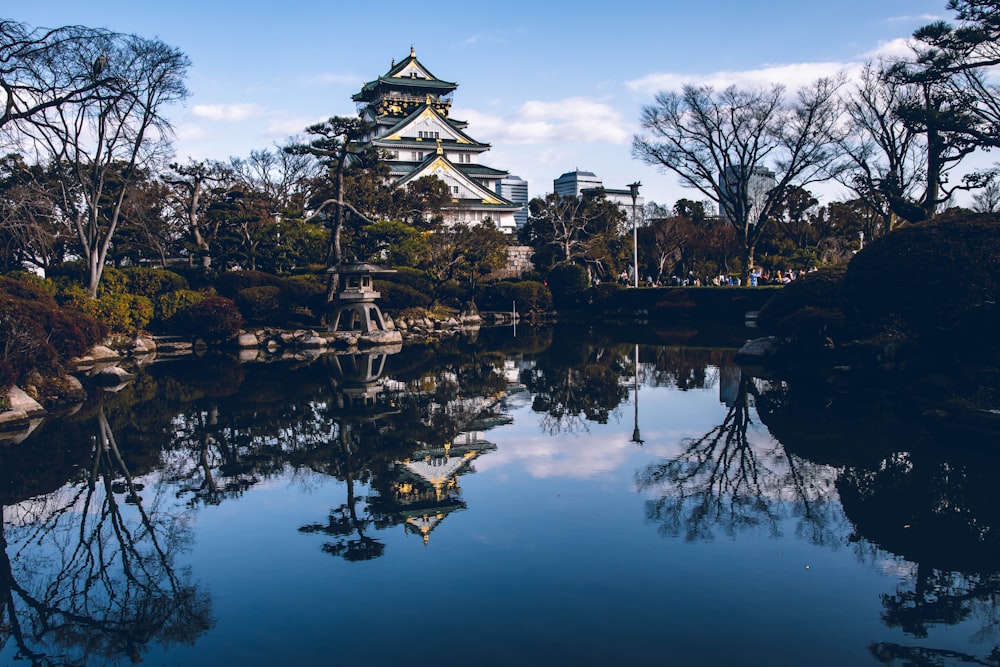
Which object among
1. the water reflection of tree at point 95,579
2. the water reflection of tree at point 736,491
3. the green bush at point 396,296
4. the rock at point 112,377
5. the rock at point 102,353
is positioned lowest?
the water reflection of tree at point 95,579

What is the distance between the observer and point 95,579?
6656mm

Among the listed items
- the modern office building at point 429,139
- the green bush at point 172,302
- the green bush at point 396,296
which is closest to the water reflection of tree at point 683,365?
the green bush at point 396,296

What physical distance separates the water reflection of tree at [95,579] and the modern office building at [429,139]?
41.3 meters

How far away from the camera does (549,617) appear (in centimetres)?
561

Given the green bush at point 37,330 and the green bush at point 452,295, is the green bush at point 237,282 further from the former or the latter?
the green bush at point 452,295

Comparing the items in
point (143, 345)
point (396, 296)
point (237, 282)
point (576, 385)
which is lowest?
point (576, 385)

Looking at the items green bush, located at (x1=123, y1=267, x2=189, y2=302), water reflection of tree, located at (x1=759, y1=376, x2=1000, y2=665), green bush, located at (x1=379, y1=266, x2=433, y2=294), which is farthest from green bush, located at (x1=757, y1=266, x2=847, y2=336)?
green bush, located at (x1=123, y1=267, x2=189, y2=302)

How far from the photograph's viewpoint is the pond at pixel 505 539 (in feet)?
17.6

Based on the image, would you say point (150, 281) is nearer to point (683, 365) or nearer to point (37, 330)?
point (37, 330)

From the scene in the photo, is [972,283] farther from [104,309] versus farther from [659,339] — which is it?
[104,309]

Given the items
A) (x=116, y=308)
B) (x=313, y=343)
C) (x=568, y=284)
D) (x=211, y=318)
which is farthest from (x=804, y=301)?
(x=568, y=284)

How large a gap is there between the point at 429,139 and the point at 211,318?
103 ft

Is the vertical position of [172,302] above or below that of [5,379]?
above

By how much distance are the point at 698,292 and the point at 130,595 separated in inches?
1348
